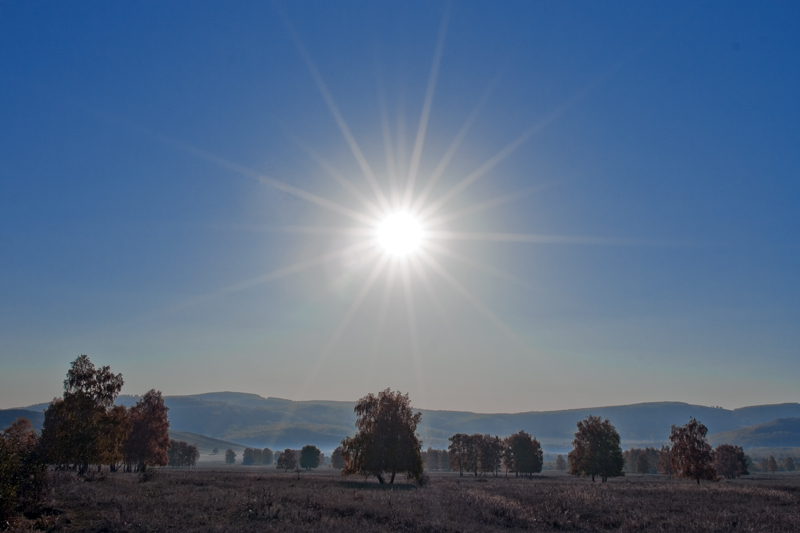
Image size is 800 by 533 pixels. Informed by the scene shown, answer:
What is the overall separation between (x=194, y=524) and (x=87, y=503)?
27.2 feet

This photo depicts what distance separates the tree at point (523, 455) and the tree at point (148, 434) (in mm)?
77594

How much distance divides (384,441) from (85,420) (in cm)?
3228

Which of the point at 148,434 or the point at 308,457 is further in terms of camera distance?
the point at 308,457

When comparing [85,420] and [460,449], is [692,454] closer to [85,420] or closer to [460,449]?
[460,449]

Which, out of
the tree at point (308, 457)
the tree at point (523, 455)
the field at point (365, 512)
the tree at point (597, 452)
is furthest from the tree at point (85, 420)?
the tree at point (308, 457)

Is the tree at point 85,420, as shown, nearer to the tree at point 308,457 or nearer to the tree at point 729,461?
the tree at point 308,457

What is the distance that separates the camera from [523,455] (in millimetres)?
108562

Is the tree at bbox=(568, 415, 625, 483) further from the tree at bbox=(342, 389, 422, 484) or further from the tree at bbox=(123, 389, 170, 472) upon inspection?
the tree at bbox=(123, 389, 170, 472)

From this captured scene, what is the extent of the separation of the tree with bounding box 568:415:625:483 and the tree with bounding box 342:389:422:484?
37800 millimetres

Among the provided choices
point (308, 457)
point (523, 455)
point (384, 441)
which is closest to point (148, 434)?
point (384, 441)

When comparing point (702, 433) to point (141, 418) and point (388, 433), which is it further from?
point (141, 418)

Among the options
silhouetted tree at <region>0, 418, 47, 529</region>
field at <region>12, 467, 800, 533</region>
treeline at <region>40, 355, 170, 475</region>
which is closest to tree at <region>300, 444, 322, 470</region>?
treeline at <region>40, 355, 170, 475</region>

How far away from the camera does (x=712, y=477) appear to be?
71.2 m

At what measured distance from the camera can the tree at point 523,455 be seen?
353 feet
